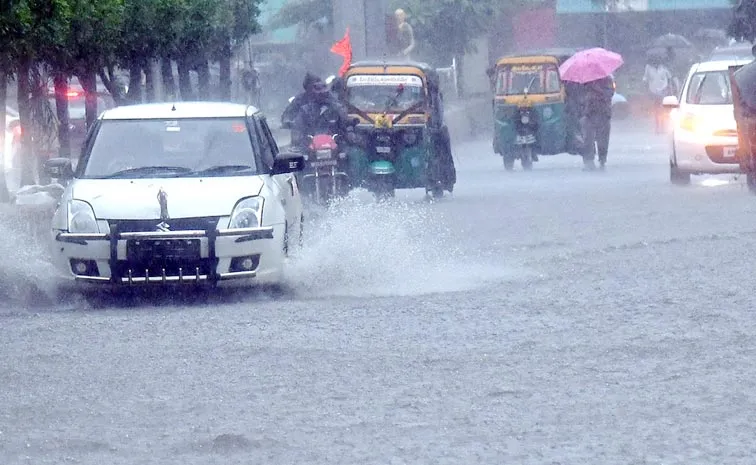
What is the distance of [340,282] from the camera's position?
43.2ft

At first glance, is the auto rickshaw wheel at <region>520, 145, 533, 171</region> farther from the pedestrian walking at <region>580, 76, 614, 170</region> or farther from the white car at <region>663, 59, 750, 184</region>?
the white car at <region>663, 59, 750, 184</region>

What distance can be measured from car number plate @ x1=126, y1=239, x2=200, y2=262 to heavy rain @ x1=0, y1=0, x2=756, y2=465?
16 millimetres

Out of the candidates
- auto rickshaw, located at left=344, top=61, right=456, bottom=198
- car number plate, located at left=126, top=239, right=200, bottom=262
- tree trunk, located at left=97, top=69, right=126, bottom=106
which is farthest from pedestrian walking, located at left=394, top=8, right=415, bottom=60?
car number plate, located at left=126, top=239, right=200, bottom=262

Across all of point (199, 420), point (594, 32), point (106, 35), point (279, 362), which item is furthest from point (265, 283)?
point (594, 32)

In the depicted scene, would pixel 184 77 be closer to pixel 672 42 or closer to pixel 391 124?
pixel 391 124

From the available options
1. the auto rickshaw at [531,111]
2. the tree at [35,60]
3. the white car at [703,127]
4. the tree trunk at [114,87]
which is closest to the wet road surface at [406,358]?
the tree at [35,60]

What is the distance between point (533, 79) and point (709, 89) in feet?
26.7

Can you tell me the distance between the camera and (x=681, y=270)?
1349cm

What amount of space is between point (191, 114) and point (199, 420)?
18.7 ft

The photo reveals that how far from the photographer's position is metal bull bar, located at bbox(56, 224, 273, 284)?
1180cm

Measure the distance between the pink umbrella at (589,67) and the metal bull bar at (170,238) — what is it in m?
19.3

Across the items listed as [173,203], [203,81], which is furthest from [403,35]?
[173,203]

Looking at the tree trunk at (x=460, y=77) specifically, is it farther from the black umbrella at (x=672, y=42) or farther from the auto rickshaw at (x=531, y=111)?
the auto rickshaw at (x=531, y=111)

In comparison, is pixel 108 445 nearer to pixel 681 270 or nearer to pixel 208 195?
pixel 208 195
